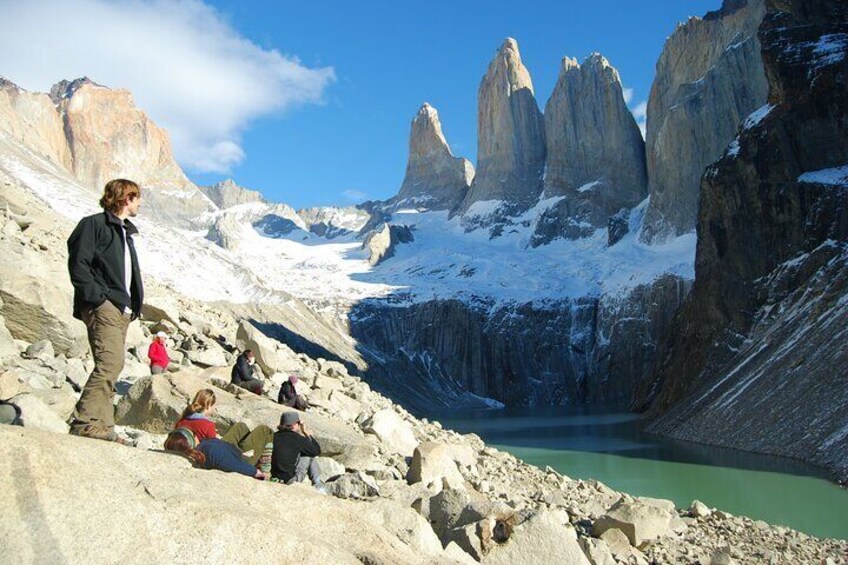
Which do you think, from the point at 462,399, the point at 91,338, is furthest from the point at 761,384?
the point at 462,399

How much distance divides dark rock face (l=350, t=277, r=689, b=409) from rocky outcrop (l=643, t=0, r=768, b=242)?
59.9 feet

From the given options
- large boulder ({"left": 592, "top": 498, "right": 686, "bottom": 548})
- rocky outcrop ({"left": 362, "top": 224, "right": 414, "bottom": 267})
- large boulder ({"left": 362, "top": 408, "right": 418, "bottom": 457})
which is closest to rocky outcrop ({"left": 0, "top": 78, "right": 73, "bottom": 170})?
rocky outcrop ({"left": 362, "top": 224, "right": 414, "bottom": 267})

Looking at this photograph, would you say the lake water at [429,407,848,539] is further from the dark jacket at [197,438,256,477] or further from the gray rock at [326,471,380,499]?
the dark jacket at [197,438,256,477]

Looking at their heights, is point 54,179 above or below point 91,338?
above

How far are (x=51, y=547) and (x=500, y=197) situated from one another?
617 feet

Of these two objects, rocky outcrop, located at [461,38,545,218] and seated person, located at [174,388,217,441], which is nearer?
seated person, located at [174,388,217,441]

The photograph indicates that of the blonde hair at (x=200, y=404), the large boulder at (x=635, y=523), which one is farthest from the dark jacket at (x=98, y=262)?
the large boulder at (x=635, y=523)

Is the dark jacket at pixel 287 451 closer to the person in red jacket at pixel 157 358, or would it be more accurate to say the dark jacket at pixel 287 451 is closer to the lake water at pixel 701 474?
the person in red jacket at pixel 157 358

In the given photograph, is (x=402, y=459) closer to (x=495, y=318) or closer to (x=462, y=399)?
(x=462, y=399)

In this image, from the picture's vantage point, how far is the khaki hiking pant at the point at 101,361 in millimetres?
7773

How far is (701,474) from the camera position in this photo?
3375 cm

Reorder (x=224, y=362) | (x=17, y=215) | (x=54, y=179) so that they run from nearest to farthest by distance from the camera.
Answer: (x=224, y=362) → (x=17, y=215) → (x=54, y=179)

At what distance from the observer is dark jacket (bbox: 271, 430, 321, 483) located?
10.9 m

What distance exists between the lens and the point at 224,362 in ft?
65.0
